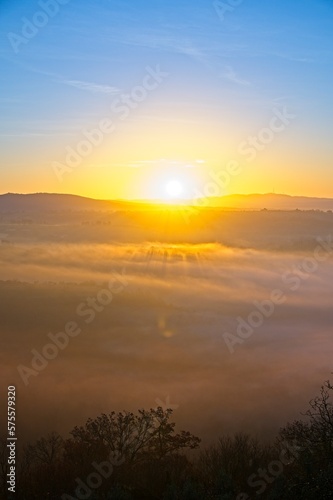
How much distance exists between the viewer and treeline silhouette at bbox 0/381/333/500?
2064 cm

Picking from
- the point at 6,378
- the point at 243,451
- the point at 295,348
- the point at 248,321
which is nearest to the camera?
the point at 243,451

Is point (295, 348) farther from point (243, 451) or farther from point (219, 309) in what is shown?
point (243, 451)

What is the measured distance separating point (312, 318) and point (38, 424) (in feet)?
394

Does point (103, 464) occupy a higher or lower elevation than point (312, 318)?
lower

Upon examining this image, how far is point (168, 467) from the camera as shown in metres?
26.2

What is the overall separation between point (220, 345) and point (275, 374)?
3549cm

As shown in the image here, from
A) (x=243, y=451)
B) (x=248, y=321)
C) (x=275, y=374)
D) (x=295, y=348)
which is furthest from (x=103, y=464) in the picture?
(x=248, y=321)

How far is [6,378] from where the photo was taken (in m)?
106

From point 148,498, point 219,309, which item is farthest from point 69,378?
point 148,498

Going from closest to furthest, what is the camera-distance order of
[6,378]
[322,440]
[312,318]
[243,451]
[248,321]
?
[322,440] < [243,451] < [6,378] < [312,318] < [248,321]

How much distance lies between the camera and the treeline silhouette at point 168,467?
67.7ft

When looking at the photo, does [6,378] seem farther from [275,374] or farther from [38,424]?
[275,374]

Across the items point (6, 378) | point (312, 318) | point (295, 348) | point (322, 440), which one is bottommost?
point (322, 440)

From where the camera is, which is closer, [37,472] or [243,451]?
[37,472]
